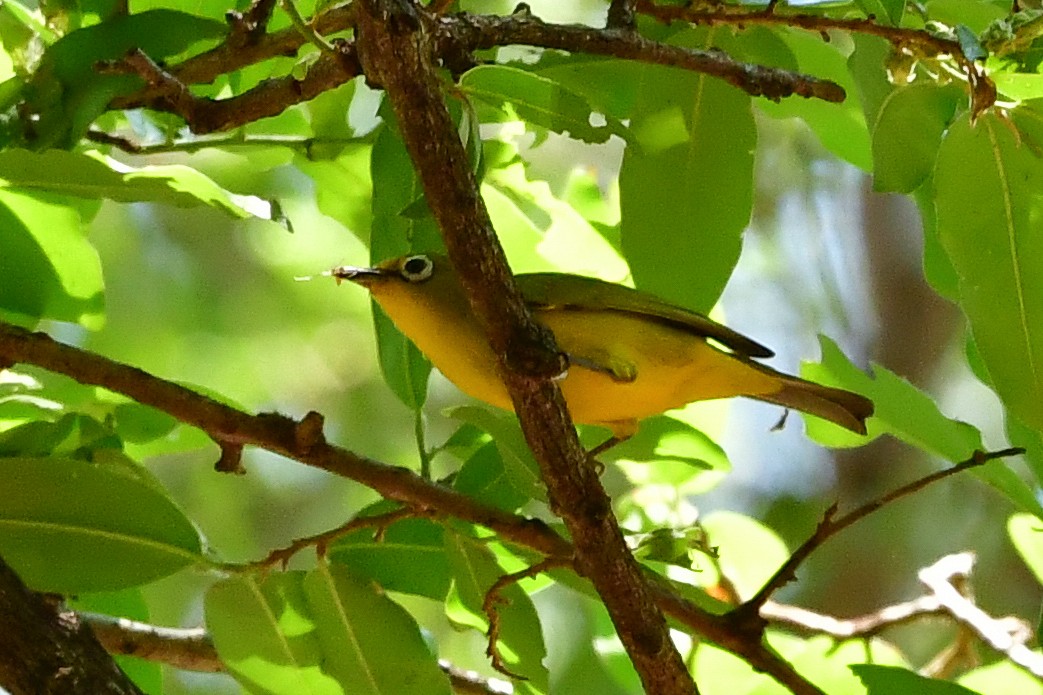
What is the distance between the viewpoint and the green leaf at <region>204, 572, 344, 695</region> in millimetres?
823

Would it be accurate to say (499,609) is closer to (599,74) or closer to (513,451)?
(513,451)

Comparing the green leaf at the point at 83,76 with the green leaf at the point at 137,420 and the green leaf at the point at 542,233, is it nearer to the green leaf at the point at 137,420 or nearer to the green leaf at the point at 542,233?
the green leaf at the point at 137,420

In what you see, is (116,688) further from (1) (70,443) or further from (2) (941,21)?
(2) (941,21)

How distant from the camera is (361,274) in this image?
38.0 inches

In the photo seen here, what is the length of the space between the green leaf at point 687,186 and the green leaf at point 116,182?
0.97 ft

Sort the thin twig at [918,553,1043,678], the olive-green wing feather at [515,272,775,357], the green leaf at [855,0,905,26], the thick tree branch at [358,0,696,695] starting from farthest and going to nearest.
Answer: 1. the thin twig at [918,553,1043,678]
2. the olive-green wing feather at [515,272,775,357]
3. the green leaf at [855,0,905,26]
4. the thick tree branch at [358,0,696,695]

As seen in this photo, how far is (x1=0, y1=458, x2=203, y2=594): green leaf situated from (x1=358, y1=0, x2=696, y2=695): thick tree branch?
30 cm

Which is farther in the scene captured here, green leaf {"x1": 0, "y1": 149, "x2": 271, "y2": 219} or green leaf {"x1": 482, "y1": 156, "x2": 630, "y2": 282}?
green leaf {"x1": 482, "y1": 156, "x2": 630, "y2": 282}

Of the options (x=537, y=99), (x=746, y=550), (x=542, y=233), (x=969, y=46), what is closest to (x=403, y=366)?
(x=542, y=233)

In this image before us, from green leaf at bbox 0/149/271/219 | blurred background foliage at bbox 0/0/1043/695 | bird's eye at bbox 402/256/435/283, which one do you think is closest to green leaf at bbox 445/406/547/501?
blurred background foliage at bbox 0/0/1043/695

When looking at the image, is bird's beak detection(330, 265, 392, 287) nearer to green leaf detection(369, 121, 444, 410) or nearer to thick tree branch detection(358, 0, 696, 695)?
green leaf detection(369, 121, 444, 410)

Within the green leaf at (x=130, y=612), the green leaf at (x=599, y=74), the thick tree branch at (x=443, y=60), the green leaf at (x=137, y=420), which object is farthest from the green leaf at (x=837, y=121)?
the green leaf at (x=130, y=612)

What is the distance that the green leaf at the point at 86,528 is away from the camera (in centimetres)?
82

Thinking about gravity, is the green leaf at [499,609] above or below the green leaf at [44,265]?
below
